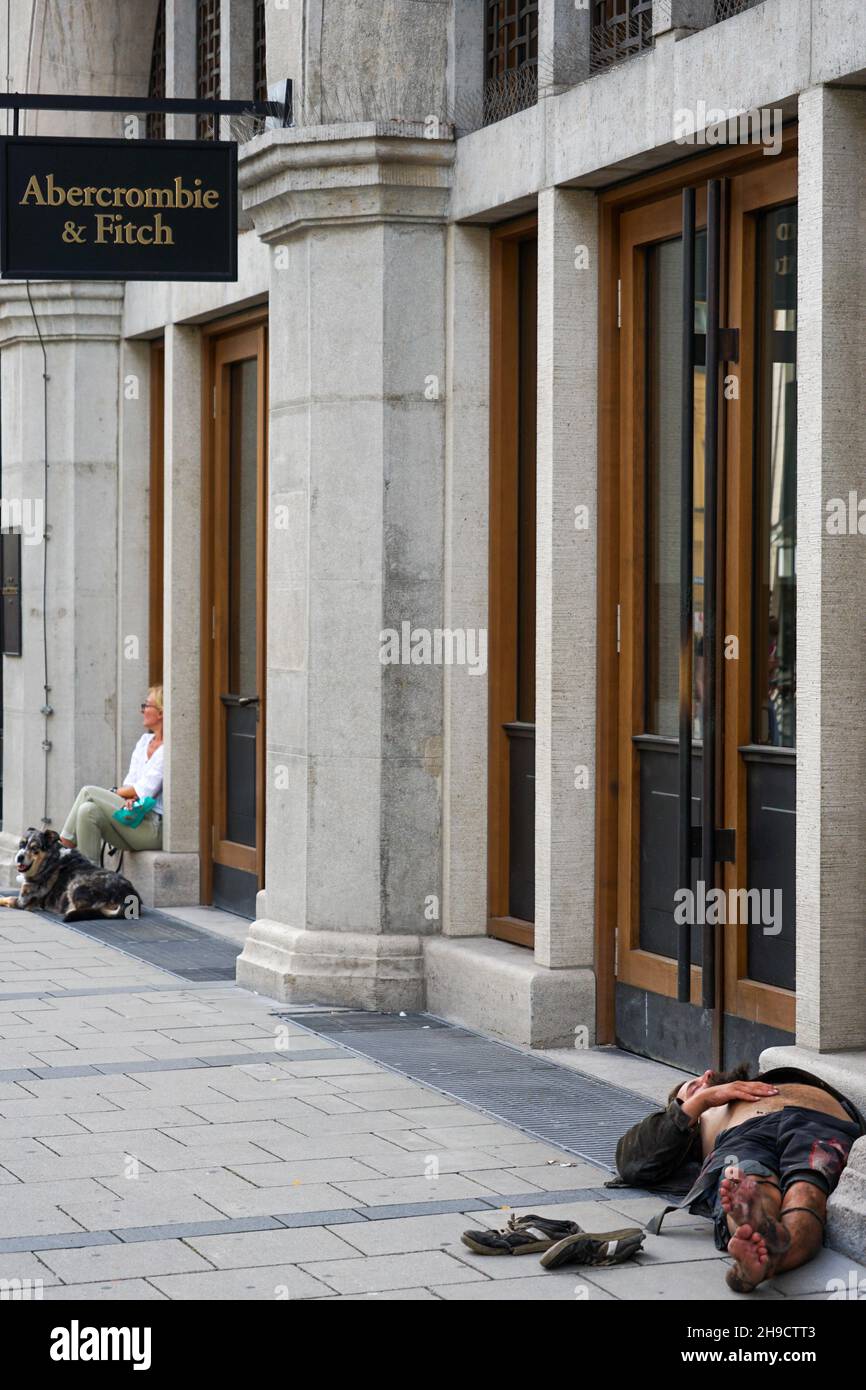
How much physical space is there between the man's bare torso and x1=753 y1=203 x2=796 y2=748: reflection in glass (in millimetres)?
1656

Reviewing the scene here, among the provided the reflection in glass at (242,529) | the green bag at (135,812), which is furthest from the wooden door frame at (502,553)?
the green bag at (135,812)

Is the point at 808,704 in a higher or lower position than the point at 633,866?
higher

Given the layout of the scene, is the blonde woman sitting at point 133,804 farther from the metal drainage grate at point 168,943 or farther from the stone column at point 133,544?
the stone column at point 133,544

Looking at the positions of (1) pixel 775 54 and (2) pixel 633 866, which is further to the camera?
(2) pixel 633 866

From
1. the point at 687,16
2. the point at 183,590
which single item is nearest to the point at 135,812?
the point at 183,590

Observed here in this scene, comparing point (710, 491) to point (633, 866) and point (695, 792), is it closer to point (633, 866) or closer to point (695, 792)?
point (695, 792)

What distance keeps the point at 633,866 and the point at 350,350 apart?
284cm

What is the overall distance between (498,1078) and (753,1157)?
2428 mm

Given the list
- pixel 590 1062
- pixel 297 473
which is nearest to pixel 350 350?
pixel 297 473

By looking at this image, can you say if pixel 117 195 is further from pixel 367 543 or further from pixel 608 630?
pixel 608 630

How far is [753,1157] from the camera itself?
6047 millimetres

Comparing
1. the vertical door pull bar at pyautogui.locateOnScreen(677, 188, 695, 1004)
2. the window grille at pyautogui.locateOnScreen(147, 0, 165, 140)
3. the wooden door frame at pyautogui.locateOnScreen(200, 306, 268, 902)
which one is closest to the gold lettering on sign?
the vertical door pull bar at pyautogui.locateOnScreen(677, 188, 695, 1004)

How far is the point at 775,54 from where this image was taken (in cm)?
728
